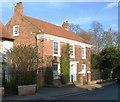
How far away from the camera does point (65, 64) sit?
106 feet

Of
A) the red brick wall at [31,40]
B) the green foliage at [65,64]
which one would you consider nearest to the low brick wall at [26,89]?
the red brick wall at [31,40]

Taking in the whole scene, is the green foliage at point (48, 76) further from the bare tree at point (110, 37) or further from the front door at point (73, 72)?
the bare tree at point (110, 37)

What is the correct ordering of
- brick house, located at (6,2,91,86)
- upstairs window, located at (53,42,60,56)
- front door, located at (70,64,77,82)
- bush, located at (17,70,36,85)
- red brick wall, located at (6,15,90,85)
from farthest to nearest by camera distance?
front door, located at (70,64,77,82) → upstairs window, located at (53,42,60,56) → brick house, located at (6,2,91,86) → red brick wall, located at (6,15,90,85) → bush, located at (17,70,36,85)

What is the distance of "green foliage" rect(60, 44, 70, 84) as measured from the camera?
31516mm

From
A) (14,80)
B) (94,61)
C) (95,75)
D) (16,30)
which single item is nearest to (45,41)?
(16,30)

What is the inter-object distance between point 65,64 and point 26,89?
11610 millimetres

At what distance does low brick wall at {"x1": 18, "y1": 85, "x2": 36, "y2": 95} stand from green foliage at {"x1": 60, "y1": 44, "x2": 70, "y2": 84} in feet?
31.8

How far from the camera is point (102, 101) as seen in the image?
53.7 ft

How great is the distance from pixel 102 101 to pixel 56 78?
48.4 ft

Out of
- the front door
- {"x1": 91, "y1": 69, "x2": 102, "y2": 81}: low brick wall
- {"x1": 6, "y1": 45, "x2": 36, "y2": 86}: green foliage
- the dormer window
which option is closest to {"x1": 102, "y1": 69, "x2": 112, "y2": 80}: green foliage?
{"x1": 91, "y1": 69, "x2": 102, "y2": 81}: low brick wall

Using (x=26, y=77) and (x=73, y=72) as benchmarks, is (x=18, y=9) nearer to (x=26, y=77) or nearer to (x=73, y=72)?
(x=73, y=72)

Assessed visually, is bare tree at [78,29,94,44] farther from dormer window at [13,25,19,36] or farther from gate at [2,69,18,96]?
gate at [2,69,18,96]

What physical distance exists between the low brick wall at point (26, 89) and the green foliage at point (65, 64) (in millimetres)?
9680

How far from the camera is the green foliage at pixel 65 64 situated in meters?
31.5
